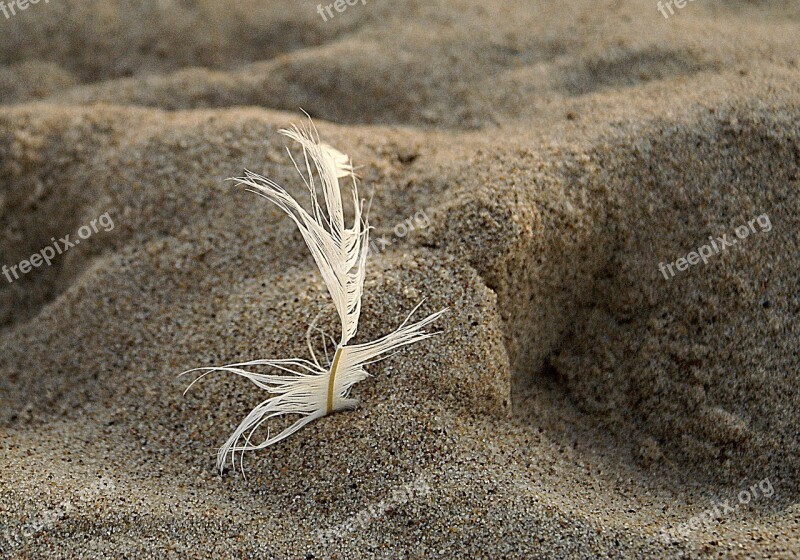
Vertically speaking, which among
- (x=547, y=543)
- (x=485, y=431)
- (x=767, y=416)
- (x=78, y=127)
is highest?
(x=78, y=127)

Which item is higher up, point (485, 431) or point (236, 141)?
point (236, 141)

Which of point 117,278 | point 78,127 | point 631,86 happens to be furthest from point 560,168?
point 78,127

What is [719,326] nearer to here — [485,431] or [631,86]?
[485,431]
